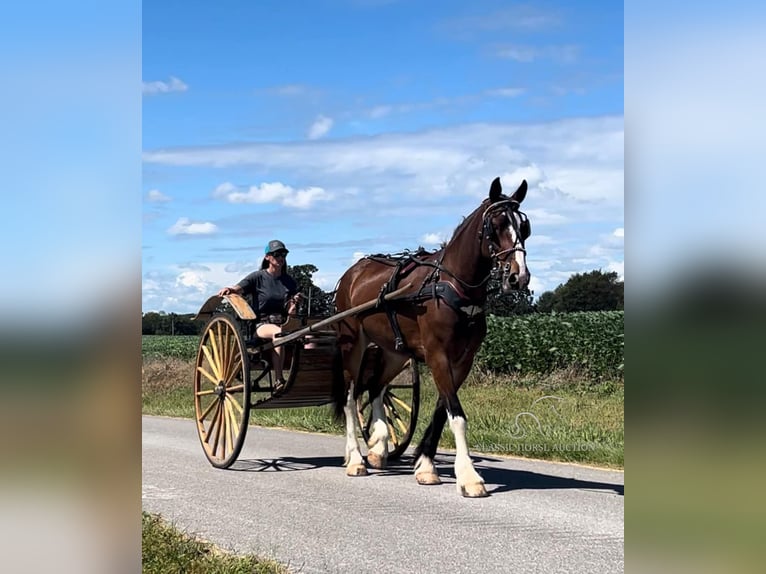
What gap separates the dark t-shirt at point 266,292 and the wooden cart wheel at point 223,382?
521mm

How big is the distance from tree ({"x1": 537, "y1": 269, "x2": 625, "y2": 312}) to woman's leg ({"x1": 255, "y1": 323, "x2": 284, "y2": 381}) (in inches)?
159

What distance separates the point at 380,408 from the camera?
8.70 metres

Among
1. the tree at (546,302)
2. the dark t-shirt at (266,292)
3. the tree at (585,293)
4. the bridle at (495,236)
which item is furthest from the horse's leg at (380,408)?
the tree at (546,302)

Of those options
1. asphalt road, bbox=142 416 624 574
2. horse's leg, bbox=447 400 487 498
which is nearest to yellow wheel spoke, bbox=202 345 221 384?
asphalt road, bbox=142 416 624 574

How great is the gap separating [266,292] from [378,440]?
2.05 meters

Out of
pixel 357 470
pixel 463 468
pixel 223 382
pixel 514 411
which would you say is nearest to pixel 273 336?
pixel 223 382

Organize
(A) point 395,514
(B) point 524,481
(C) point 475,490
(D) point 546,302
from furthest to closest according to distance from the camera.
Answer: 1. (D) point 546,302
2. (B) point 524,481
3. (C) point 475,490
4. (A) point 395,514

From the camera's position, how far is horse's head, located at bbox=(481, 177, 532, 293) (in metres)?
6.35

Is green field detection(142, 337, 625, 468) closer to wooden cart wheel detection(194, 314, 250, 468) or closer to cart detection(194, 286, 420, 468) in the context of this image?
cart detection(194, 286, 420, 468)

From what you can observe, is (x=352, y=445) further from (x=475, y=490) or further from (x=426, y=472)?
(x=475, y=490)

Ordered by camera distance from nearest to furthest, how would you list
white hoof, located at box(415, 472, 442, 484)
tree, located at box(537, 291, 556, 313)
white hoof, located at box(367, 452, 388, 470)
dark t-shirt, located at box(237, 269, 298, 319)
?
white hoof, located at box(415, 472, 442, 484)
white hoof, located at box(367, 452, 388, 470)
dark t-shirt, located at box(237, 269, 298, 319)
tree, located at box(537, 291, 556, 313)

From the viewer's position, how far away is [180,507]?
664cm
